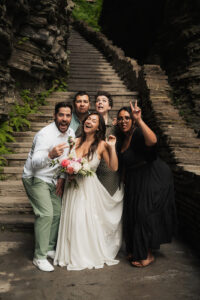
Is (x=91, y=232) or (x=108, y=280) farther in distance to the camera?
(x=91, y=232)

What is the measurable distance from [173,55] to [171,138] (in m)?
12.3

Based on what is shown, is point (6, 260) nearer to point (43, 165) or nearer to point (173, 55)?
point (43, 165)

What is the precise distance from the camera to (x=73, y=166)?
3.69 m

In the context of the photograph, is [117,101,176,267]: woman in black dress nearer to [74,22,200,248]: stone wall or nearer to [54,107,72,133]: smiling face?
[74,22,200,248]: stone wall

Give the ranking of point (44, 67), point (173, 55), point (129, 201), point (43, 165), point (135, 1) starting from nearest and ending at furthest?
point (43, 165) < point (129, 201) < point (44, 67) < point (173, 55) < point (135, 1)

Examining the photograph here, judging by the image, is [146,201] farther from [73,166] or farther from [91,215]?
[73,166]

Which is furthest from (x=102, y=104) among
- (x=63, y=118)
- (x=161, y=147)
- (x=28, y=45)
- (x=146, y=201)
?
(x=28, y=45)

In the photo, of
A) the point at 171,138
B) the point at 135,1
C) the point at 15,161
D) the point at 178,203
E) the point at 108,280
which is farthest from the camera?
the point at 135,1

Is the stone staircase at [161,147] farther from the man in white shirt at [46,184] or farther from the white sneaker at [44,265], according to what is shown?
the white sneaker at [44,265]

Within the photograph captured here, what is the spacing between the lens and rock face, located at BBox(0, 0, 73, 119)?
830cm

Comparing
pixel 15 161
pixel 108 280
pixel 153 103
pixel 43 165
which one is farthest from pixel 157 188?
pixel 15 161

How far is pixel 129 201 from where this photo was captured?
404 cm

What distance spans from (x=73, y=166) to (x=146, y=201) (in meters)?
1.14

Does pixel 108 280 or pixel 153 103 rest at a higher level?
pixel 153 103
